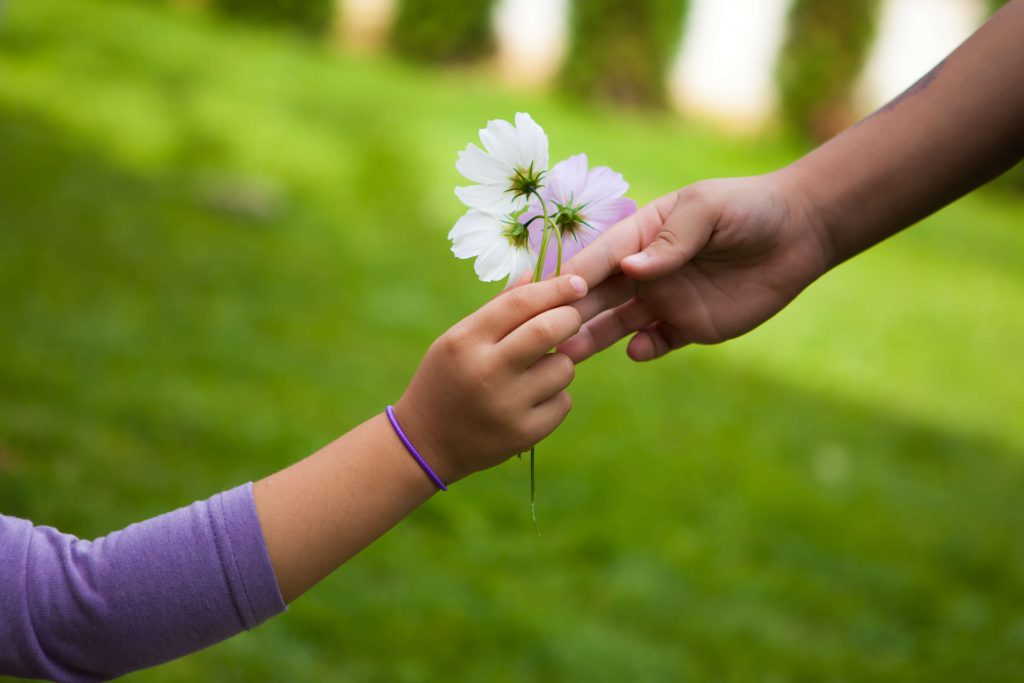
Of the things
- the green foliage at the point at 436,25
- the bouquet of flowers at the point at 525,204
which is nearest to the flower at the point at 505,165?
the bouquet of flowers at the point at 525,204

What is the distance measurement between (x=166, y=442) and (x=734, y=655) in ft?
5.70

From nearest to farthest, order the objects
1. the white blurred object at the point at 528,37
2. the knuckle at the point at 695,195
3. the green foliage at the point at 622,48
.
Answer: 1. the knuckle at the point at 695,195
2. the green foliage at the point at 622,48
3. the white blurred object at the point at 528,37

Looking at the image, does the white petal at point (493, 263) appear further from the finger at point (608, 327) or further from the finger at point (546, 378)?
the finger at point (608, 327)

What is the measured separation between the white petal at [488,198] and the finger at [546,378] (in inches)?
7.6

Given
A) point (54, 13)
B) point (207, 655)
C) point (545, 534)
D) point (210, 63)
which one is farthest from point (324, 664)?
point (54, 13)

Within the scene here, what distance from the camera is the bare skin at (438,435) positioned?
1188 millimetres

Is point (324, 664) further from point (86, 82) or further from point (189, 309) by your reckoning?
point (86, 82)

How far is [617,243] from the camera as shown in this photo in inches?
57.3

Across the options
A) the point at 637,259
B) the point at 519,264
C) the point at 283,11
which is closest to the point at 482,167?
the point at 519,264

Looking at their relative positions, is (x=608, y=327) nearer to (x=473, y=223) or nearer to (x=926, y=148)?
(x=473, y=223)

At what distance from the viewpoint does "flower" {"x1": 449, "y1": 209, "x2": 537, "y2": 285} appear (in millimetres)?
1242

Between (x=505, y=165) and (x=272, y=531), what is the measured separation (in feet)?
1.70

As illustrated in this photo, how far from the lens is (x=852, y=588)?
3080 mm

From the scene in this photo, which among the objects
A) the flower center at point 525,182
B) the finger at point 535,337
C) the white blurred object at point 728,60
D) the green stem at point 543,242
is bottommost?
the finger at point 535,337
